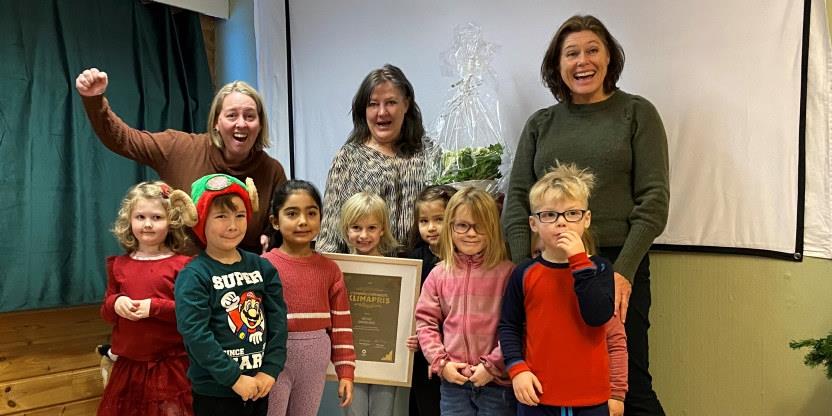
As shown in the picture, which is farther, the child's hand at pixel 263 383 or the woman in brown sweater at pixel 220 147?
the woman in brown sweater at pixel 220 147

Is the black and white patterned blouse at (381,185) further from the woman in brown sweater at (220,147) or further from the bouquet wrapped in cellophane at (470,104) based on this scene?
the woman in brown sweater at (220,147)

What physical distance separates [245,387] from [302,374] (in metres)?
0.29

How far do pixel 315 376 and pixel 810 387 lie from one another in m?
1.51

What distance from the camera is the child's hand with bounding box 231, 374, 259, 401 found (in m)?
1.66

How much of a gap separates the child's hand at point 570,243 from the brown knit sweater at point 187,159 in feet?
3.50

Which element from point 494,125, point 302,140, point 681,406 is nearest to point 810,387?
point 681,406

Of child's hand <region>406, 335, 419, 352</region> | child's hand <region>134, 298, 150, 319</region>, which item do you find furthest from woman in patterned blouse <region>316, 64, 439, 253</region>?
child's hand <region>134, 298, 150, 319</region>

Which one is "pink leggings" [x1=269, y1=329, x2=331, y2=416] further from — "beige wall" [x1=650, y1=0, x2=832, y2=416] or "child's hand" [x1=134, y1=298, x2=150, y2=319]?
"beige wall" [x1=650, y1=0, x2=832, y2=416]

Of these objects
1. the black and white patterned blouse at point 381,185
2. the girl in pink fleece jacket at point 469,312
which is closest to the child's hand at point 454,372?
the girl in pink fleece jacket at point 469,312

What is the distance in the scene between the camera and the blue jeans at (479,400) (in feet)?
5.92

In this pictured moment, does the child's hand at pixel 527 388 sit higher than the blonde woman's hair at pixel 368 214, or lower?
lower

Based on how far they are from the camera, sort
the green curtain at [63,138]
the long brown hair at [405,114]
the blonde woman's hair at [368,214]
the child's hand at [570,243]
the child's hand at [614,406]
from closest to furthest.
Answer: the child's hand at [570,243] → the child's hand at [614,406] → the blonde woman's hair at [368,214] → the long brown hair at [405,114] → the green curtain at [63,138]

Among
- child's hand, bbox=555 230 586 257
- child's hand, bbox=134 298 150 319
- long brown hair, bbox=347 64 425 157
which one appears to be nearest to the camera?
child's hand, bbox=555 230 586 257

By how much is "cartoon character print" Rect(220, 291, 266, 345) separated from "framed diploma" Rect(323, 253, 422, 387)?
396mm
